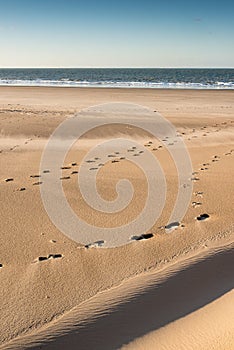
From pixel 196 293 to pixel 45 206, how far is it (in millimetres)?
2732

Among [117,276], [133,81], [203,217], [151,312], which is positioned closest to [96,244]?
[117,276]

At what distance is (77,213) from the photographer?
5754 mm

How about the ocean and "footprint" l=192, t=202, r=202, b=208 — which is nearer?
"footprint" l=192, t=202, r=202, b=208

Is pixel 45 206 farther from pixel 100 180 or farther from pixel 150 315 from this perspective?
pixel 150 315

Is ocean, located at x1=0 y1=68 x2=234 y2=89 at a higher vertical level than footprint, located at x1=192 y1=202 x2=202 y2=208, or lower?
higher

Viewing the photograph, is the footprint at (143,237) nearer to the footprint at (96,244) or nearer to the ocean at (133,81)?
the footprint at (96,244)

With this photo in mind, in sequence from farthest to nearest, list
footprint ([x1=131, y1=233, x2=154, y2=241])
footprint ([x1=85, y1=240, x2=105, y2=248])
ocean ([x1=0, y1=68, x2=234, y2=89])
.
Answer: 1. ocean ([x1=0, y1=68, x2=234, y2=89])
2. footprint ([x1=131, y1=233, x2=154, y2=241])
3. footprint ([x1=85, y1=240, x2=105, y2=248])

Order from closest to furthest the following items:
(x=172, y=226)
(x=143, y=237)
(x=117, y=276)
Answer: (x=117, y=276) → (x=143, y=237) → (x=172, y=226)

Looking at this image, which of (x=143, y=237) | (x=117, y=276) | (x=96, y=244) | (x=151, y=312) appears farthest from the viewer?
(x=143, y=237)

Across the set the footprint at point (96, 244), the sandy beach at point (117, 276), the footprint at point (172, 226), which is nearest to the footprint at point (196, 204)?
the sandy beach at point (117, 276)

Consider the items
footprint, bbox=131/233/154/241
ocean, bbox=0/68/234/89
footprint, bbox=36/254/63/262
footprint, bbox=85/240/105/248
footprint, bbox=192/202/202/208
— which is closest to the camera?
footprint, bbox=36/254/63/262

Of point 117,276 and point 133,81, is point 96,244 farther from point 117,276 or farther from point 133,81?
point 133,81

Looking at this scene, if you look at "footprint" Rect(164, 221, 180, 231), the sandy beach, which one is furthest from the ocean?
"footprint" Rect(164, 221, 180, 231)

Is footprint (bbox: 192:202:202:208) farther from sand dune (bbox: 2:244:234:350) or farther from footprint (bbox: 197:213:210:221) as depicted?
sand dune (bbox: 2:244:234:350)
